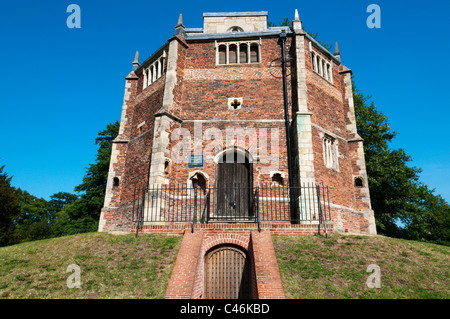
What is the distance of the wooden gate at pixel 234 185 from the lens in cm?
1483

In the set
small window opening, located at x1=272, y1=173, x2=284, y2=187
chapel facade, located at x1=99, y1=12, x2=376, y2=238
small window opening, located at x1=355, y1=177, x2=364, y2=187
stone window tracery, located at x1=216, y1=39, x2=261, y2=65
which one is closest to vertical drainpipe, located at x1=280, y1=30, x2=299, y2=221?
chapel facade, located at x1=99, y1=12, x2=376, y2=238

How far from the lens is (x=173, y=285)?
7.44 meters

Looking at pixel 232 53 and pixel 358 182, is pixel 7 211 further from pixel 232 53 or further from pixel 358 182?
pixel 358 182

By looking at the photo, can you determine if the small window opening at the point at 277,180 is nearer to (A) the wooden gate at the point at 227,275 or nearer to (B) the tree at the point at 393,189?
(A) the wooden gate at the point at 227,275

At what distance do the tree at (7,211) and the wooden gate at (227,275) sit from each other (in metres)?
12.5

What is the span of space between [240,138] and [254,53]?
203 inches

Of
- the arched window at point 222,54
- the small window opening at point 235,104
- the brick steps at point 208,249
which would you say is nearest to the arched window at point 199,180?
the small window opening at point 235,104

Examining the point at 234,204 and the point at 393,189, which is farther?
the point at 393,189

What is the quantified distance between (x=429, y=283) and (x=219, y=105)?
11.5 meters

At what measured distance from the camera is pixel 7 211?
1673 centimetres

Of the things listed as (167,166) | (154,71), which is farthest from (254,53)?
(167,166)
